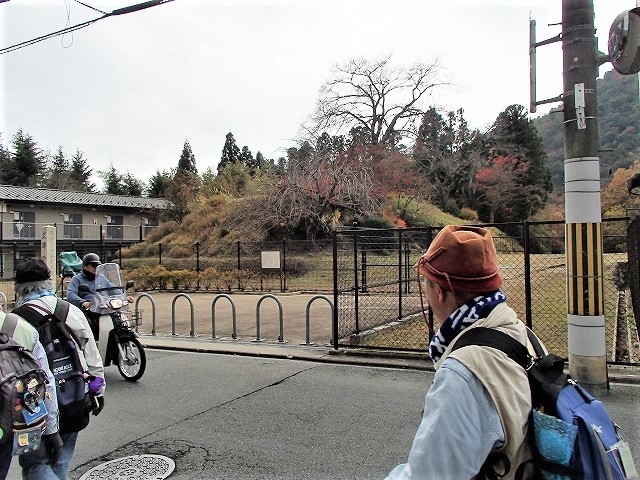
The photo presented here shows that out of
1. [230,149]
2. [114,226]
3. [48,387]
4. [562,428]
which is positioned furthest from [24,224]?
[562,428]

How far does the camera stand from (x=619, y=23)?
4250mm

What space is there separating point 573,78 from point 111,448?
6217mm

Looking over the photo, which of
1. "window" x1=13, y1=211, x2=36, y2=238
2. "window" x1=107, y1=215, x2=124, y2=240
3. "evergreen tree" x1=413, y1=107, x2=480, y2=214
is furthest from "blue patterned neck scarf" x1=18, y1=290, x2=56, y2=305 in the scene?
"window" x1=107, y1=215, x2=124, y2=240

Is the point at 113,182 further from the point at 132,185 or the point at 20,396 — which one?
the point at 20,396

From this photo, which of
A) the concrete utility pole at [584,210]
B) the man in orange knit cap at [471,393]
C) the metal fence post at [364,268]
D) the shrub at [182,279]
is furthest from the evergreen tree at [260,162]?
the man in orange knit cap at [471,393]

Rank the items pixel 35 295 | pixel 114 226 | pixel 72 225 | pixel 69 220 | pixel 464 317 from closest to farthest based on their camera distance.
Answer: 1. pixel 464 317
2. pixel 35 295
3. pixel 72 225
4. pixel 69 220
5. pixel 114 226

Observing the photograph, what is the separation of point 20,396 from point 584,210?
18.2 feet

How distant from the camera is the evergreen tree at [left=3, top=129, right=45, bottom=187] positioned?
57219mm

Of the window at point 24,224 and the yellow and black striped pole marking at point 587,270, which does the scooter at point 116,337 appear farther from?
the window at point 24,224

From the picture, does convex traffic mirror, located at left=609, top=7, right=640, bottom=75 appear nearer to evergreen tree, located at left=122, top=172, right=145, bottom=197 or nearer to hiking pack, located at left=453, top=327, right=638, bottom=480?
hiking pack, located at left=453, top=327, right=638, bottom=480

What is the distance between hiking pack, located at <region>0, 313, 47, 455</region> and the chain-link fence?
5.89m

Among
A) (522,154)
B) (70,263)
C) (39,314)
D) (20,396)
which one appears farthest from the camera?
(522,154)

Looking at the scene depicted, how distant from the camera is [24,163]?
2290 inches

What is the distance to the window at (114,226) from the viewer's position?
Result: 3946cm
